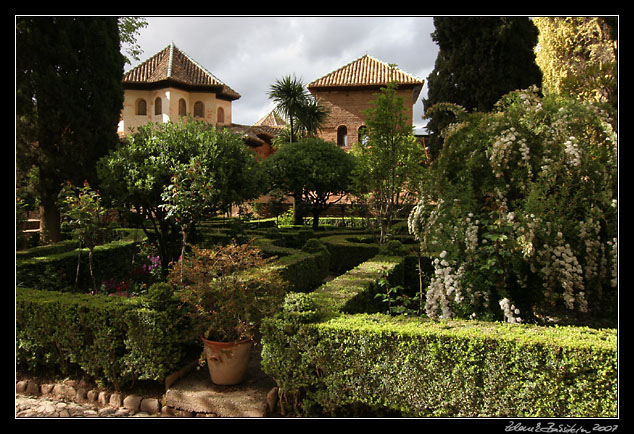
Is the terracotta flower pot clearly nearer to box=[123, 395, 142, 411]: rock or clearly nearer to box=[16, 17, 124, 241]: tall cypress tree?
box=[123, 395, 142, 411]: rock

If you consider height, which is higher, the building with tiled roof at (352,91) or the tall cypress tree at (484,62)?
the building with tiled roof at (352,91)

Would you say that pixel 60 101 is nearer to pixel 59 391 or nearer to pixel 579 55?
pixel 59 391

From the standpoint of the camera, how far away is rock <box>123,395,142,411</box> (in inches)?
163

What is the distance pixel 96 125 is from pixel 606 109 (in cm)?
1223

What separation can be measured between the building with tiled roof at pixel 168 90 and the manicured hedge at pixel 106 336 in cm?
2265

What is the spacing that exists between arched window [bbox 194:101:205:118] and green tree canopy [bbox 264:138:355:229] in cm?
1398

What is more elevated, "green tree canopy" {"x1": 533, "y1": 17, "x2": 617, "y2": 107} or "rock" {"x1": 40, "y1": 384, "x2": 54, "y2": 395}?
"green tree canopy" {"x1": 533, "y1": 17, "x2": 617, "y2": 107}

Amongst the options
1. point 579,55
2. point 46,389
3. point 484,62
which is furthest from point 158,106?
point 46,389

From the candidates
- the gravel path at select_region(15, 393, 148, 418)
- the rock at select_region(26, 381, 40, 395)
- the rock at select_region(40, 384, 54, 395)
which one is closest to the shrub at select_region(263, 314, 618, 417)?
the gravel path at select_region(15, 393, 148, 418)

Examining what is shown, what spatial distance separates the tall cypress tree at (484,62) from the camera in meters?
14.0

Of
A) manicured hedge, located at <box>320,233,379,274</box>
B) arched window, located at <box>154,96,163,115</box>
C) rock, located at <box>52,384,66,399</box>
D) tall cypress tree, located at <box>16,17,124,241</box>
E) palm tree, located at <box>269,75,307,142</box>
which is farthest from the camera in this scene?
arched window, located at <box>154,96,163,115</box>

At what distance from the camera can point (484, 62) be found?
14.2 metres

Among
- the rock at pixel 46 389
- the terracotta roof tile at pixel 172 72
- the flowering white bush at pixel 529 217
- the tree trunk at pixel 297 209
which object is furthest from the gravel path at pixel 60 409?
the terracotta roof tile at pixel 172 72

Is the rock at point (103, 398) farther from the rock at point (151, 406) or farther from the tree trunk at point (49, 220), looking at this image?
the tree trunk at point (49, 220)
